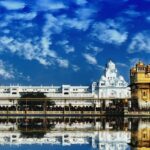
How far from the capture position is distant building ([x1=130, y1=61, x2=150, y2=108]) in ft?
237

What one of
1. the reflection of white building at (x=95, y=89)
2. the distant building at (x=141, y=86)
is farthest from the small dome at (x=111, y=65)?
the distant building at (x=141, y=86)

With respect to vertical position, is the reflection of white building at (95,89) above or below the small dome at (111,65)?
below

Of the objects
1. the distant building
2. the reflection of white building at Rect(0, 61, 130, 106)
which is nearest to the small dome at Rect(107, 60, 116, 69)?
the reflection of white building at Rect(0, 61, 130, 106)

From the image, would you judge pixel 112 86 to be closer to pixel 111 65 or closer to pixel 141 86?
pixel 111 65

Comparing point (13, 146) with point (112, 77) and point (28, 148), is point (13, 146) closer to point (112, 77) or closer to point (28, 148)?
point (28, 148)

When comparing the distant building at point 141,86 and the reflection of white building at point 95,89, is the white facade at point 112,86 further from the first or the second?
the distant building at point 141,86

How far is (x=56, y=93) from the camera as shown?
14325 cm

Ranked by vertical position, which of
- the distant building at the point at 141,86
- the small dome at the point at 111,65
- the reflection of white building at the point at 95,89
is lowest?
the distant building at the point at 141,86

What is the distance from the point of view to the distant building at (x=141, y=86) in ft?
237

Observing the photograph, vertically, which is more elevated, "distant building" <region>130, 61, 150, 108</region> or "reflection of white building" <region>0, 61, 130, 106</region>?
"reflection of white building" <region>0, 61, 130, 106</region>

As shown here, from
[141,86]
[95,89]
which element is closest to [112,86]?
[95,89]

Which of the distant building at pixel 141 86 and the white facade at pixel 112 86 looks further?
the white facade at pixel 112 86

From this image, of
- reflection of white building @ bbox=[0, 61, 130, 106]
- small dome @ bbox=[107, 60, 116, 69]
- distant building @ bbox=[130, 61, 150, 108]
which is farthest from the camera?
small dome @ bbox=[107, 60, 116, 69]

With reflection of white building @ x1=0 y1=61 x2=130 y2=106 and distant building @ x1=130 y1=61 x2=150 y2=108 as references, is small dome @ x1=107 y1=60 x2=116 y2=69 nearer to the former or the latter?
reflection of white building @ x1=0 y1=61 x2=130 y2=106
